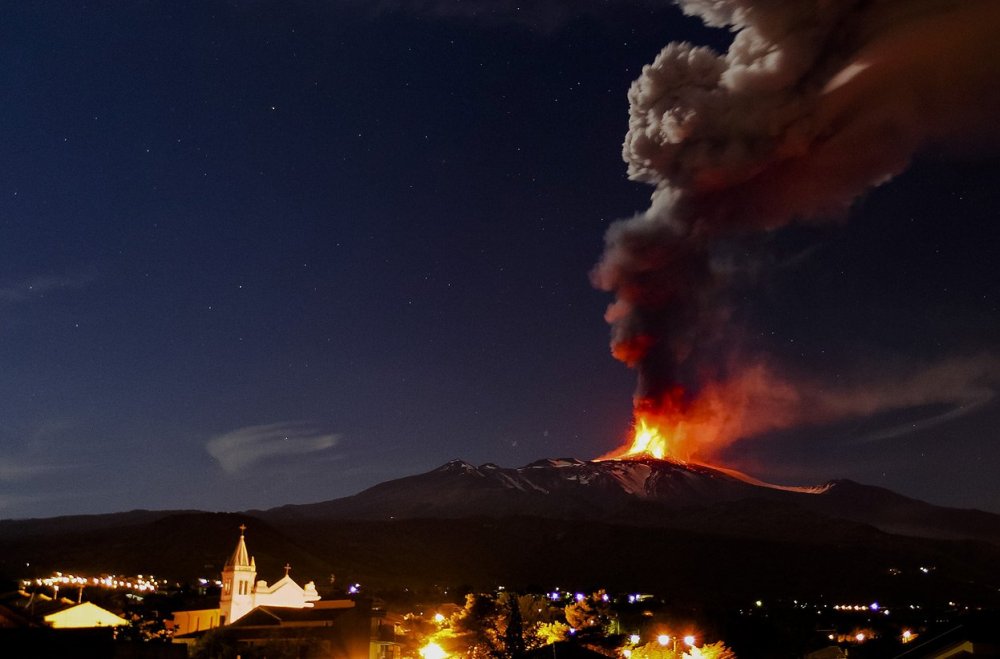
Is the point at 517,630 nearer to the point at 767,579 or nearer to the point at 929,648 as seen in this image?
the point at 929,648

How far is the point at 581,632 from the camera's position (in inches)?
1137

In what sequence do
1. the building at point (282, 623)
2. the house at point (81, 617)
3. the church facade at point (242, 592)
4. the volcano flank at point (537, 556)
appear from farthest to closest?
the volcano flank at point (537, 556) → the church facade at point (242, 592) → the house at point (81, 617) → the building at point (282, 623)

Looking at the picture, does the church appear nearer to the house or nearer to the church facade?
the church facade

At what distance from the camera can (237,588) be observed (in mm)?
48688

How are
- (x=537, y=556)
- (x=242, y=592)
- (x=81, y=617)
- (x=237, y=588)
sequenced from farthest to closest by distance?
1. (x=537, y=556)
2. (x=242, y=592)
3. (x=237, y=588)
4. (x=81, y=617)

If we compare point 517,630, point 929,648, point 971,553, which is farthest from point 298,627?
point 971,553

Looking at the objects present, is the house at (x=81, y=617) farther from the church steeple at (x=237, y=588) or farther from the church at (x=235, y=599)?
the church steeple at (x=237, y=588)

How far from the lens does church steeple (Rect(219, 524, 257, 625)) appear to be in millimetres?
47844

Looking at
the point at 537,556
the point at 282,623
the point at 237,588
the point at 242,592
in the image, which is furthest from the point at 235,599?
the point at 537,556

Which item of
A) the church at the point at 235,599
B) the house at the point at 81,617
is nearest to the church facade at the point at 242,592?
the church at the point at 235,599

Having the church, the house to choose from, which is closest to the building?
the church

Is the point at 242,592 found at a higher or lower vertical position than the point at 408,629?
higher

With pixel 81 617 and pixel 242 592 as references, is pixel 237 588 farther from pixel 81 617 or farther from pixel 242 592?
pixel 81 617

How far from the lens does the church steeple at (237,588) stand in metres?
47.8
